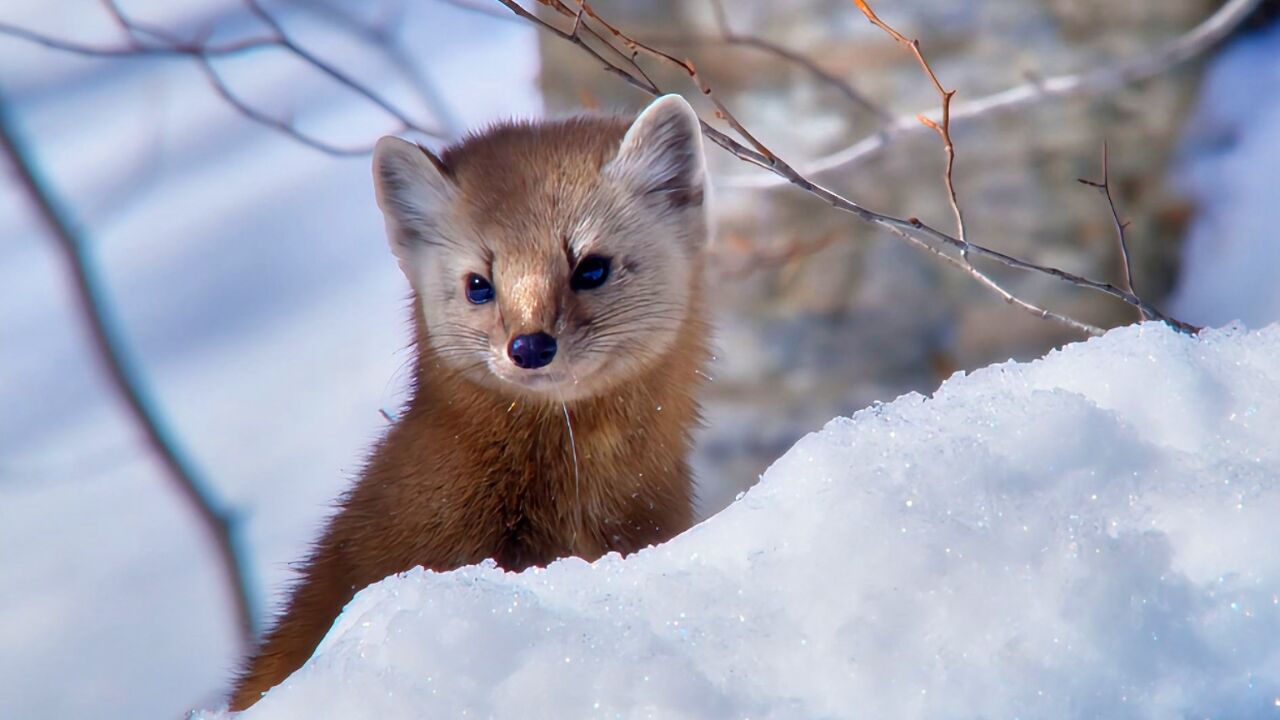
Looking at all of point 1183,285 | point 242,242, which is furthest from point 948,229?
point 242,242

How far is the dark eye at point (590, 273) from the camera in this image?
0.81 m

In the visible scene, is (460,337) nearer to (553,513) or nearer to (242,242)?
(553,513)

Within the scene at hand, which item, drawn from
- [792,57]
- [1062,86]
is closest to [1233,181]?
[1062,86]

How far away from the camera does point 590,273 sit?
824mm

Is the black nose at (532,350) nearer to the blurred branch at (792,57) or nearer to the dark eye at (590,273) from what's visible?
the dark eye at (590,273)

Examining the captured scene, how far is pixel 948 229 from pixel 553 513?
161 cm

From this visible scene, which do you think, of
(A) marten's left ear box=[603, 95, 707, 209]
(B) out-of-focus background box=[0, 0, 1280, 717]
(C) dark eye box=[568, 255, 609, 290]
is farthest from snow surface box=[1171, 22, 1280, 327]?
(C) dark eye box=[568, 255, 609, 290]

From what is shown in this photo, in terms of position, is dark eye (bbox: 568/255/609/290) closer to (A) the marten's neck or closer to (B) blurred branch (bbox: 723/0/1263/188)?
(A) the marten's neck

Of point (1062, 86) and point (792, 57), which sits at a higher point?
point (1062, 86)

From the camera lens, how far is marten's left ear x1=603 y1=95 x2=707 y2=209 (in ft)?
2.76

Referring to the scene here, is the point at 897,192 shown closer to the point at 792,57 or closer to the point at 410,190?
the point at 792,57

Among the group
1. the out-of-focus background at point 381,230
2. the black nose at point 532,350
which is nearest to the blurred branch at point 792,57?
the out-of-focus background at point 381,230

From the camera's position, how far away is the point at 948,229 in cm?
219

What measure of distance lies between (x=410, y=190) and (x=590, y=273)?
0.17 m
